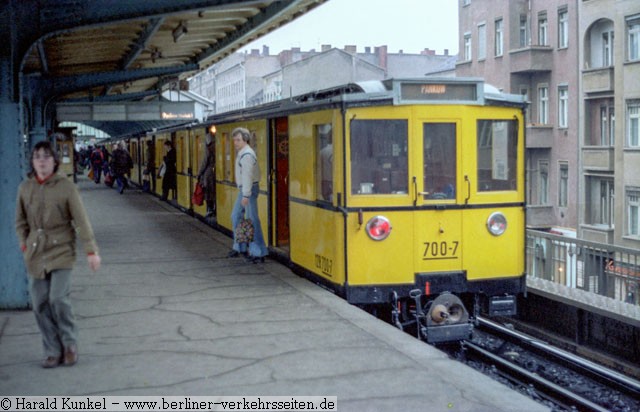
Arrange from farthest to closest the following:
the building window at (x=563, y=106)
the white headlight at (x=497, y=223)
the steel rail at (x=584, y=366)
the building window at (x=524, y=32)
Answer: the building window at (x=524, y=32) < the building window at (x=563, y=106) < the steel rail at (x=584, y=366) < the white headlight at (x=497, y=223)

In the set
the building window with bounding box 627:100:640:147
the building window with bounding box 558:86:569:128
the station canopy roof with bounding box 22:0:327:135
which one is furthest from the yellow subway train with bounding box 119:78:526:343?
the building window with bounding box 558:86:569:128

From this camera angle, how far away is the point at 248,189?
42.4 feet

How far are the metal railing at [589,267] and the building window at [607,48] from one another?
69.1ft

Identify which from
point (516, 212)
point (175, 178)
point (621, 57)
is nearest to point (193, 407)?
point (516, 212)

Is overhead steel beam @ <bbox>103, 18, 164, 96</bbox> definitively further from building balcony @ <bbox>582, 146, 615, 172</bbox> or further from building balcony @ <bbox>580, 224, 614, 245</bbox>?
building balcony @ <bbox>580, 224, 614, 245</bbox>

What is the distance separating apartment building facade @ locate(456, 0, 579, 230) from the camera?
40844mm

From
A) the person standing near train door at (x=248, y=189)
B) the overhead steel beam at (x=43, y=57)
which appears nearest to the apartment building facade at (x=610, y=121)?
the overhead steel beam at (x=43, y=57)

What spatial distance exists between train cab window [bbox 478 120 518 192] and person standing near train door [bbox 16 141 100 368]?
4886 mm

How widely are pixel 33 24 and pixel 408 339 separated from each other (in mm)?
4962

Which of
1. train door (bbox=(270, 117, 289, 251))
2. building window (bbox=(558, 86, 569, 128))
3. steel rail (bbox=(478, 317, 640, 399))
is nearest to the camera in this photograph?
steel rail (bbox=(478, 317, 640, 399))

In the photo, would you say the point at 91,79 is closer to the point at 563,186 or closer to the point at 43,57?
the point at 43,57

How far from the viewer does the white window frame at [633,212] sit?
1363 inches

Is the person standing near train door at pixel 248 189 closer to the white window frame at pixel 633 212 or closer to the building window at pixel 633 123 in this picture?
the white window frame at pixel 633 212

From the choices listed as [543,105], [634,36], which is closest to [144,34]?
[634,36]
